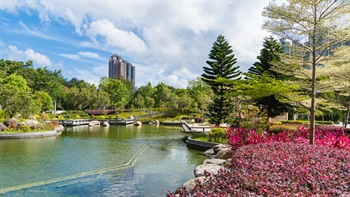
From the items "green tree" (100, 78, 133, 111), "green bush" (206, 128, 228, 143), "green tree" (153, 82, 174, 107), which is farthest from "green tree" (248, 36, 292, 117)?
"green tree" (153, 82, 174, 107)

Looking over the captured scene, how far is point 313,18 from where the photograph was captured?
7281 mm

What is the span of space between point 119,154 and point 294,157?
282 inches

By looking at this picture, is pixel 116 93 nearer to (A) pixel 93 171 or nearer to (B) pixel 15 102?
(B) pixel 15 102

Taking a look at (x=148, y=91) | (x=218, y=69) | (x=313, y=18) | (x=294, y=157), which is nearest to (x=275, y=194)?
(x=294, y=157)

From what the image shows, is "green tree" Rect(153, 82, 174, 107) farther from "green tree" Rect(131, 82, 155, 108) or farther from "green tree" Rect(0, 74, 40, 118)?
"green tree" Rect(0, 74, 40, 118)

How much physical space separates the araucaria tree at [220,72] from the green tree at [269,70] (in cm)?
151

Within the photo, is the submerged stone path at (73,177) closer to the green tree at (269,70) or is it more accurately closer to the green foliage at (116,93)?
the green tree at (269,70)

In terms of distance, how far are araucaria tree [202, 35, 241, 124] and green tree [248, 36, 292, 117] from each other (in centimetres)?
151

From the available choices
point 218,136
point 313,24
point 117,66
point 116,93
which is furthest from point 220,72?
point 117,66

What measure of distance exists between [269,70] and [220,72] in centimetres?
309

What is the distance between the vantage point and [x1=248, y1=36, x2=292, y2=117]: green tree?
1527 centimetres

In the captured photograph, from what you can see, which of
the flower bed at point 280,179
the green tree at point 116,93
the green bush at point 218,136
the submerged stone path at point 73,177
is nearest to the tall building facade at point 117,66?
the green tree at point 116,93

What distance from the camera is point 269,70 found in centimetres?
1600

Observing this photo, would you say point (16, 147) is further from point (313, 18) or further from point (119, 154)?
point (313, 18)
